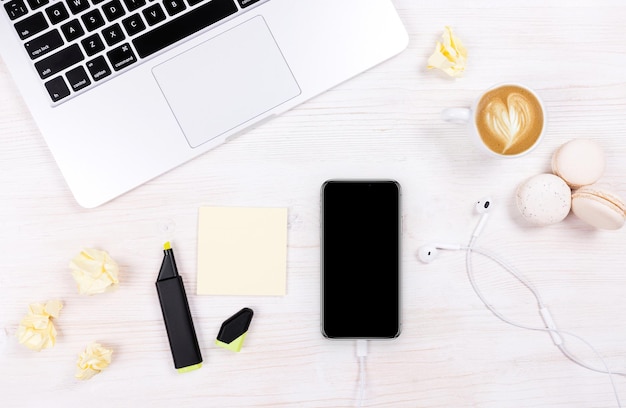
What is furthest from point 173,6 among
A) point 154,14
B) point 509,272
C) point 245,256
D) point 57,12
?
point 509,272

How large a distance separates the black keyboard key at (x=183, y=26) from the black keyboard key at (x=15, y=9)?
120mm

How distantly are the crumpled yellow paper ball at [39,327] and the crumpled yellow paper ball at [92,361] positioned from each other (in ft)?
0.14

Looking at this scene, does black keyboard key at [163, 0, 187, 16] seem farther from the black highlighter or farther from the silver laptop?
the black highlighter

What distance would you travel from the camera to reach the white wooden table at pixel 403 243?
2.11ft

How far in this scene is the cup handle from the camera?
0.60m

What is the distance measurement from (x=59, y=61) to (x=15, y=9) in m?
0.07

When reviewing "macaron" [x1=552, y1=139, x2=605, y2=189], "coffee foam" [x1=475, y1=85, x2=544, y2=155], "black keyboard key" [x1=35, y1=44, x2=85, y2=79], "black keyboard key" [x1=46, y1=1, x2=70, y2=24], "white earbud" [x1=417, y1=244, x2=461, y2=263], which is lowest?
"white earbud" [x1=417, y1=244, x2=461, y2=263]

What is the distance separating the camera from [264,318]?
25.4 inches

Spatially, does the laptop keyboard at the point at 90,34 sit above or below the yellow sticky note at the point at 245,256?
above

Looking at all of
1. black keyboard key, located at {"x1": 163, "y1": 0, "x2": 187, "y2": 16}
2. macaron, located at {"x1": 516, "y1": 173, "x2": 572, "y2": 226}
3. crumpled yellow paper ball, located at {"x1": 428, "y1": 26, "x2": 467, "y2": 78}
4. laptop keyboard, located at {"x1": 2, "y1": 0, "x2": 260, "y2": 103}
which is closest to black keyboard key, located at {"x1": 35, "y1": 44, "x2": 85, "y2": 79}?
laptop keyboard, located at {"x1": 2, "y1": 0, "x2": 260, "y2": 103}

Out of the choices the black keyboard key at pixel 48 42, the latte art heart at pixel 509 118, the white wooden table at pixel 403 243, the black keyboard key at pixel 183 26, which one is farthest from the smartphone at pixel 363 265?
the black keyboard key at pixel 48 42

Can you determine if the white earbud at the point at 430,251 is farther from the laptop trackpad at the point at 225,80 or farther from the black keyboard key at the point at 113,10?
the black keyboard key at the point at 113,10

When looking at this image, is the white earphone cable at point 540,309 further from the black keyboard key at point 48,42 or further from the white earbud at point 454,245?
the black keyboard key at point 48,42

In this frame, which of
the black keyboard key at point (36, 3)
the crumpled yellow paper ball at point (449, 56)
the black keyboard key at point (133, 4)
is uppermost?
the black keyboard key at point (36, 3)
